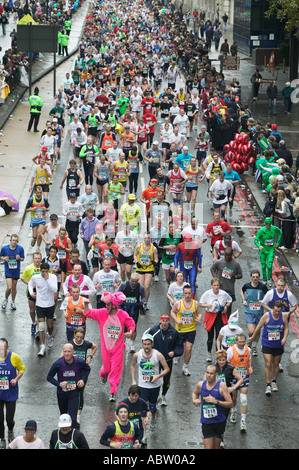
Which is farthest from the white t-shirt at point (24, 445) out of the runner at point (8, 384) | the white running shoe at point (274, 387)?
the white running shoe at point (274, 387)

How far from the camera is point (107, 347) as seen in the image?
13.9m

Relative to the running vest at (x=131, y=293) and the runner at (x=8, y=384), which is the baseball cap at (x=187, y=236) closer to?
the running vest at (x=131, y=293)

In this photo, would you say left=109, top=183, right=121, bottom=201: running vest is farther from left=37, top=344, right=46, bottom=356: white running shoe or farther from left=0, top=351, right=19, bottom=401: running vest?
left=0, top=351, right=19, bottom=401: running vest

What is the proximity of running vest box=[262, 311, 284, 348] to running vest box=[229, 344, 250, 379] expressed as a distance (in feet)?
3.16

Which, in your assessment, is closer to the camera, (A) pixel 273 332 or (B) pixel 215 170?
(A) pixel 273 332

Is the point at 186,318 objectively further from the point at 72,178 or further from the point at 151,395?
the point at 72,178

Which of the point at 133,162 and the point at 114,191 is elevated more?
the point at 133,162

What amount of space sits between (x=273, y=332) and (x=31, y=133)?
68.3ft

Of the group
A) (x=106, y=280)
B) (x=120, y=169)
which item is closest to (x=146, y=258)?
(x=106, y=280)

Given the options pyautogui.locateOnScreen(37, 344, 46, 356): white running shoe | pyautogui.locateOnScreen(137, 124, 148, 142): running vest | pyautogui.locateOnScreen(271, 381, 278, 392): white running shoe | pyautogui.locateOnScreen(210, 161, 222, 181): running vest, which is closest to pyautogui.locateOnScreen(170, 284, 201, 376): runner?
pyautogui.locateOnScreen(271, 381, 278, 392): white running shoe

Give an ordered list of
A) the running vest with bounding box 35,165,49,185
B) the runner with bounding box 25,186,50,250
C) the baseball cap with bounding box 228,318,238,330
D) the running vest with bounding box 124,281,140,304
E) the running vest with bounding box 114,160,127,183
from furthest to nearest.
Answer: the running vest with bounding box 114,160,127,183
the running vest with bounding box 35,165,49,185
the runner with bounding box 25,186,50,250
the running vest with bounding box 124,281,140,304
the baseball cap with bounding box 228,318,238,330

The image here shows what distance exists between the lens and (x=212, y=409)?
38.9ft

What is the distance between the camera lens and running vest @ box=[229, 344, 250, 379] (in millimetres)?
13297
